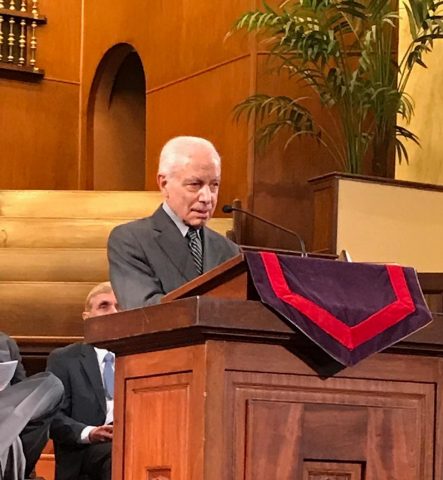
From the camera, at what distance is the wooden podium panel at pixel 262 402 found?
7.29 ft

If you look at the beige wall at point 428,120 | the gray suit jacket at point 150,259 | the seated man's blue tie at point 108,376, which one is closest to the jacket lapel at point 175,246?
the gray suit jacket at point 150,259

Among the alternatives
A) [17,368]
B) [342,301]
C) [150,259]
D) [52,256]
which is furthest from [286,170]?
[342,301]

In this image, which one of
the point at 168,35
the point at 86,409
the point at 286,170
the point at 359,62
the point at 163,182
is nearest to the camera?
the point at 163,182

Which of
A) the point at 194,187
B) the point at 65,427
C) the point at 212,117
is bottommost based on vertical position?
the point at 65,427

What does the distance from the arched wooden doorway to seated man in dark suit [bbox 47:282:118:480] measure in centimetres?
579

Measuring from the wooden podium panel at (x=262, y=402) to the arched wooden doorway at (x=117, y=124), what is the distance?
7885mm

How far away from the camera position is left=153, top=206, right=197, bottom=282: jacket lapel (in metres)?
3.01

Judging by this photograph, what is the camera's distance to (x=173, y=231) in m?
3.06

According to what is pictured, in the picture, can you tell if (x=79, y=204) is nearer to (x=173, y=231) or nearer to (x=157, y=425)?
(x=173, y=231)

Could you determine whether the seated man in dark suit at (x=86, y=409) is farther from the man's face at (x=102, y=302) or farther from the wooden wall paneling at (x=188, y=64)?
the wooden wall paneling at (x=188, y=64)

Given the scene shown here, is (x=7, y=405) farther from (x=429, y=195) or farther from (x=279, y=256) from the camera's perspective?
(x=429, y=195)

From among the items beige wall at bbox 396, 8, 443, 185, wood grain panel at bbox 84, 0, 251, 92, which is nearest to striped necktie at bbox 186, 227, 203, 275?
beige wall at bbox 396, 8, 443, 185

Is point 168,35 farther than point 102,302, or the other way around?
point 168,35

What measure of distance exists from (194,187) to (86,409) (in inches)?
→ 65.2
